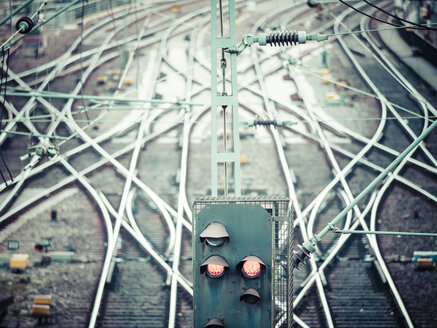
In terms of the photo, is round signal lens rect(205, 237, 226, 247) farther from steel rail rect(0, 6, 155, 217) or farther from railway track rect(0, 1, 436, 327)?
steel rail rect(0, 6, 155, 217)

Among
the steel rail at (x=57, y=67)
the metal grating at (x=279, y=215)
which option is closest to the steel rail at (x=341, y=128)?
the steel rail at (x=57, y=67)

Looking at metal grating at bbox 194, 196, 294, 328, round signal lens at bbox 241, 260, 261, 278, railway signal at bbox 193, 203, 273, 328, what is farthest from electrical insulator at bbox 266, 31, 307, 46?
round signal lens at bbox 241, 260, 261, 278

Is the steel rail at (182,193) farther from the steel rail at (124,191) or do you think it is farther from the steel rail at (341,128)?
the steel rail at (341,128)

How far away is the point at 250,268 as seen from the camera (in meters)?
4.74

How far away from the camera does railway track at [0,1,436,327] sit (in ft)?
34.7

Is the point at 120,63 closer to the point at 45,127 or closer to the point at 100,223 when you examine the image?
the point at 45,127

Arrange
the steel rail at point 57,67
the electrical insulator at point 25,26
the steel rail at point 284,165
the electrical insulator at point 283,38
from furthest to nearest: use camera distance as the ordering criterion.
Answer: the steel rail at point 57,67, the steel rail at point 284,165, the electrical insulator at point 25,26, the electrical insulator at point 283,38

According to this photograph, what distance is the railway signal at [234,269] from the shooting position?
4.74 meters

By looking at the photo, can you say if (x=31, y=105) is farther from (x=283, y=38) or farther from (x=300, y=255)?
(x=300, y=255)

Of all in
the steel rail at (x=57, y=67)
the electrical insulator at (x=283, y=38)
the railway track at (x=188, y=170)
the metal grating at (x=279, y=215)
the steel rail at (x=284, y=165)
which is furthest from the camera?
the steel rail at (x=57, y=67)

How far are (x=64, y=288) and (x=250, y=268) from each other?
7.26 m

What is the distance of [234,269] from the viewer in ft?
15.7

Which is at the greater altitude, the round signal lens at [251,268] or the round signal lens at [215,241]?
the round signal lens at [215,241]

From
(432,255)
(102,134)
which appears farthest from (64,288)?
(432,255)
